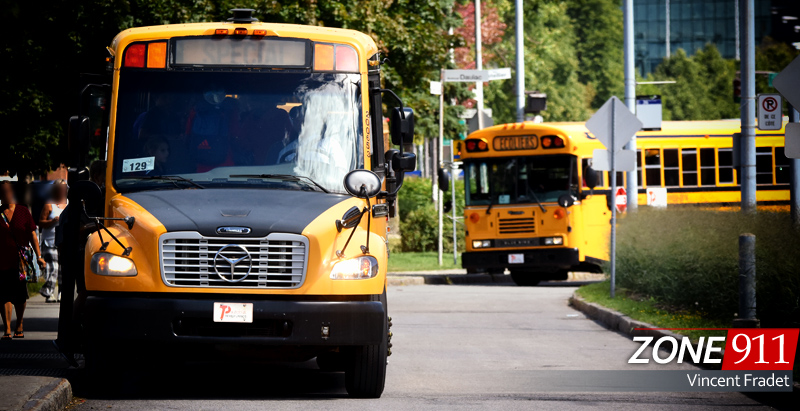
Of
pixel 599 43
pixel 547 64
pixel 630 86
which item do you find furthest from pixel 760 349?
pixel 599 43

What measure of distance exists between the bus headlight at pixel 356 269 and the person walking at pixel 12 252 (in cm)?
550

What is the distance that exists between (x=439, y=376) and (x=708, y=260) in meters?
4.76

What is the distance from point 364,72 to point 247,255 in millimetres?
1980

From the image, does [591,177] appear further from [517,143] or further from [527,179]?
[517,143]

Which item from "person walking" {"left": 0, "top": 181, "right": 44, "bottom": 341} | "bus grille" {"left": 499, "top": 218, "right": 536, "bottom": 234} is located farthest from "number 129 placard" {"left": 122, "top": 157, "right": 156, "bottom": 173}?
"bus grille" {"left": 499, "top": 218, "right": 536, "bottom": 234}

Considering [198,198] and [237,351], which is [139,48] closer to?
[198,198]

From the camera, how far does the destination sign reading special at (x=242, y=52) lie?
9633 millimetres

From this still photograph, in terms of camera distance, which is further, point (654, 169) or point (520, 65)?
point (520, 65)

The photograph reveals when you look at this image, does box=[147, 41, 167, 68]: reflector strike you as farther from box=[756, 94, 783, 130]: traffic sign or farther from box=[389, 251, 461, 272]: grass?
box=[389, 251, 461, 272]: grass

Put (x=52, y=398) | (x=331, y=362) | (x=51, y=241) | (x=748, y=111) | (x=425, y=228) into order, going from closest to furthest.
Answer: (x=52, y=398), (x=331, y=362), (x=748, y=111), (x=51, y=241), (x=425, y=228)

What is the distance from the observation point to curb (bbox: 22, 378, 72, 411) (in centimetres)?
789

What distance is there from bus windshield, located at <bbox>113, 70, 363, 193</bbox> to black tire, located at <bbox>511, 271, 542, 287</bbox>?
16.9 metres

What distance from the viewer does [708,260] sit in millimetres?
14086

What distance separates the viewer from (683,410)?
340 inches
